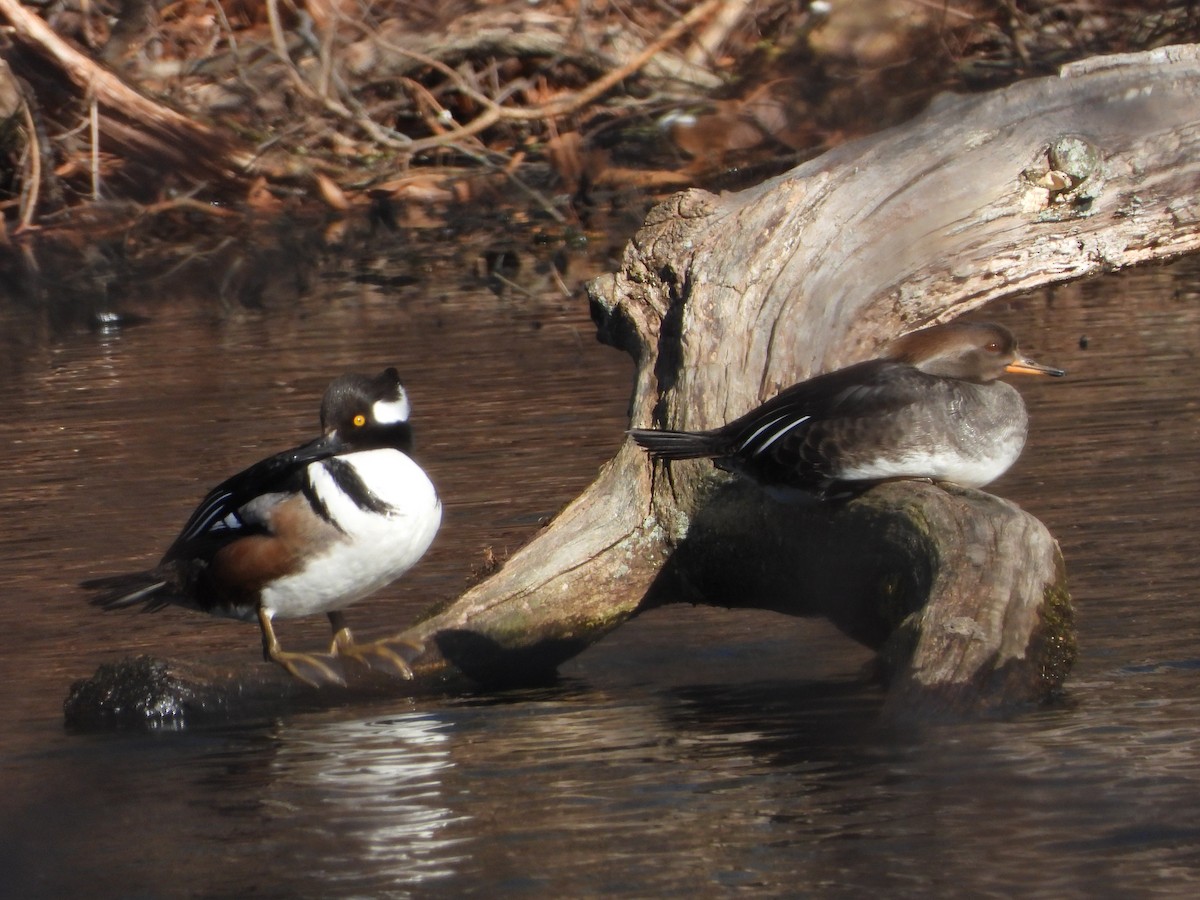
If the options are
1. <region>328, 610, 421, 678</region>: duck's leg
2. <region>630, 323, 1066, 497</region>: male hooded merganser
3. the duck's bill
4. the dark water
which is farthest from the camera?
the duck's bill

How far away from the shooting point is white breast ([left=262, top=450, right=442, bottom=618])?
4.40m

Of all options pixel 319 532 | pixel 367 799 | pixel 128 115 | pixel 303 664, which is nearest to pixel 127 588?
pixel 303 664

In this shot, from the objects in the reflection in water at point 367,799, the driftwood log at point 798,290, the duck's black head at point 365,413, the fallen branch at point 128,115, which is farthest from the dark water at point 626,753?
the fallen branch at point 128,115

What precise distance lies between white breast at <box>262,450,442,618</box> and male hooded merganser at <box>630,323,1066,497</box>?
545 mm

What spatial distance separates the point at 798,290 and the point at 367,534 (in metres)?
1.29

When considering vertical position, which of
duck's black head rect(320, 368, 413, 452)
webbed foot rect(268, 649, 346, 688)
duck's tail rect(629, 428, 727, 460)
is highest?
duck's black head rect(320, 368, 413, 452)

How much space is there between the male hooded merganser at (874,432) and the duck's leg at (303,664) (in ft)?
2.99

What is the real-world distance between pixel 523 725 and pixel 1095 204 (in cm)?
197

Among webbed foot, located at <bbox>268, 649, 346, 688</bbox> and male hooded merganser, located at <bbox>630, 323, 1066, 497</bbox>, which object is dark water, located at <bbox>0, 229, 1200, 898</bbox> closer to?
webbed foot, located at <bbox>268, 649, 346, 688</bbox>

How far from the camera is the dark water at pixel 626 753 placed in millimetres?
3369

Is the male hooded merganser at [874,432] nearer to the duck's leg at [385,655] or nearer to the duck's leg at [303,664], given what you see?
the duck's leg at [385,655]

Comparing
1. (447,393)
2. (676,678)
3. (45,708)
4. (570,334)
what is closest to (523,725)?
(676,678)

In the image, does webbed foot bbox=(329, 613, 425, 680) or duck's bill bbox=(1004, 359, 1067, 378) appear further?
duck's bill bbox=(1004, 359, 1067, 378)

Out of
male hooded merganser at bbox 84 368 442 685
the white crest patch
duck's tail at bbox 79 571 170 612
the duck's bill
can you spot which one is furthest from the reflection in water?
the duck's bill
